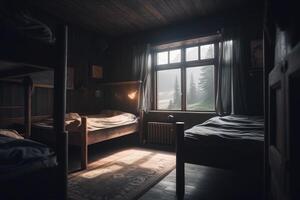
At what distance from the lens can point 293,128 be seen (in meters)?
0.78

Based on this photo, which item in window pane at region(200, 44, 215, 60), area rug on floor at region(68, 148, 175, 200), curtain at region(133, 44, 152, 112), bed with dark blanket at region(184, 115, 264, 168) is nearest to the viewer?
bed with dark blanket at region(184, 115, 264, 168)

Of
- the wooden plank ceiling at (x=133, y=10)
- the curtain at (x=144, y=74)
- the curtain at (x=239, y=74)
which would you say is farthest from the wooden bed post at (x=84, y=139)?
the curtain at (x=239, y=74)

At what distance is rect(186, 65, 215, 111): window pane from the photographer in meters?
4.28

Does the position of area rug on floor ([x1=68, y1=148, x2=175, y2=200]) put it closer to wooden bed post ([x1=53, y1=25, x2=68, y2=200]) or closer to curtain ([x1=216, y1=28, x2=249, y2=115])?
wooden bed post ([x1=53, y1=25, x2=68, y2=200])

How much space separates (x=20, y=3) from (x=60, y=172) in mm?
3572

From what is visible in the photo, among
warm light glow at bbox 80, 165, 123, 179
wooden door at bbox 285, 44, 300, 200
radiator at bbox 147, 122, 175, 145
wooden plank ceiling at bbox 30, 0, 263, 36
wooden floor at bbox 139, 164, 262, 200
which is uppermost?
wooden plank ceiling at bbox 30, 0, 263, 36

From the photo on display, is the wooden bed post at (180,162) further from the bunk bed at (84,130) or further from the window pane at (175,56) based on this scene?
the window pane at (175,56)

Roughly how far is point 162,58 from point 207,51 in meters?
1.17

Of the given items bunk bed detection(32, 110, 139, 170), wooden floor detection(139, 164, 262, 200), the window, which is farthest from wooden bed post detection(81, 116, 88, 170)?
the window

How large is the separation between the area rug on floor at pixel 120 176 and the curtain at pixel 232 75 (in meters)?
1.51

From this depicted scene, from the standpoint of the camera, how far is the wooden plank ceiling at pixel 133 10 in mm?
3537

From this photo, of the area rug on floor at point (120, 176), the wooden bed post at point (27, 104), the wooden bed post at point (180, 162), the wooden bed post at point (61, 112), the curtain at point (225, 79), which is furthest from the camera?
the curtain at point (225, 79)

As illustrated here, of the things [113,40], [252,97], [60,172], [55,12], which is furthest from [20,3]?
[252,97]

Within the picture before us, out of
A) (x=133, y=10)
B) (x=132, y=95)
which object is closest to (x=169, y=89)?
(x=132, y=95)
